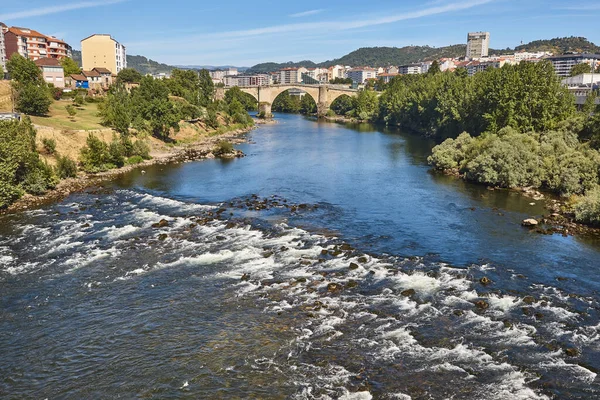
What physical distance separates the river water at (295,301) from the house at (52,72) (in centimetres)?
5816

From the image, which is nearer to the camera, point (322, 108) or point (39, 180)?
point (39, 180)

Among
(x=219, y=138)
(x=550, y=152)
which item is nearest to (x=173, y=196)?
(x=550, y=152)

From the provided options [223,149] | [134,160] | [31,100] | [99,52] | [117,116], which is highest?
[99,52]

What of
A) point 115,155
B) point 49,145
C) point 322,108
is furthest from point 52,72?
point 322,108

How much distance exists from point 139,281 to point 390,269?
13498 millimetres

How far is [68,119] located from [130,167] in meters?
15.4

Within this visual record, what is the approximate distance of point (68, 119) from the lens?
6319cm

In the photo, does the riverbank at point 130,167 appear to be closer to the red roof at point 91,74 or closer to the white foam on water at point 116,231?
the white foam on water at point 116,231

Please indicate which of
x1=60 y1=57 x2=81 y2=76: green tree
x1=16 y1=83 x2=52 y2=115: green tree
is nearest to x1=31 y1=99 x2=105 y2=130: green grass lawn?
x1=16 y1=83 x2=52 y2=115: green tree

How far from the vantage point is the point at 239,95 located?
450 feet

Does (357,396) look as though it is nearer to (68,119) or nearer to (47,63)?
(68,119)

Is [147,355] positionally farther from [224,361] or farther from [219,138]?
[219,138]

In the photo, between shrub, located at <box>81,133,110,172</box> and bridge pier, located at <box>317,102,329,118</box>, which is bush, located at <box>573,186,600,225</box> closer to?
shrub, located at <box>81,133,110,172</box>

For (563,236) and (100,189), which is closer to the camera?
(563,236)
